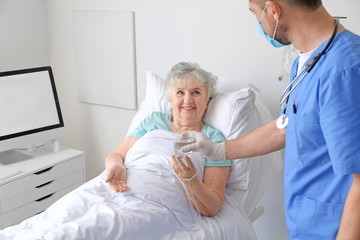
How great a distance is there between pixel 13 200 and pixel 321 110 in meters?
1.86

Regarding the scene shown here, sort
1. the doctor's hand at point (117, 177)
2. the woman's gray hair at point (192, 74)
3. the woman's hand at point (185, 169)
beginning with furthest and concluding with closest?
1. the woman's gray hair at point (192, 74)
2. the doctor's hand at point (117, 177)
3. the woman's hand at point (185, 169)

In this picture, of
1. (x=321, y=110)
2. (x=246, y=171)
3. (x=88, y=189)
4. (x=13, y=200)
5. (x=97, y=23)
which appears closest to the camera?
(x=321, y=110)

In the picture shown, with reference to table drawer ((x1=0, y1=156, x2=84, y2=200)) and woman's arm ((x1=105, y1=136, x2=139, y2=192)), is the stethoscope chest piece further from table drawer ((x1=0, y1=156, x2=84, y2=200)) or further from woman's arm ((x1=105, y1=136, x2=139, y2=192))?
table drawer ((x1=0, y1=156, x2=84, y2=200))

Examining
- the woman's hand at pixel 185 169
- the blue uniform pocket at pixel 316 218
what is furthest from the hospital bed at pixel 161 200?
the blue uniform pocket at pixel 316 218

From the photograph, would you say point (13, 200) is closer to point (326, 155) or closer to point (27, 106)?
point (27, 106)

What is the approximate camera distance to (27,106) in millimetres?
2619

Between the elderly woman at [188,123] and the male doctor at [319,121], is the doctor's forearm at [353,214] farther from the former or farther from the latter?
the elderly woman at [188,123]

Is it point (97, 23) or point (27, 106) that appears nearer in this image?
point (27, 106)

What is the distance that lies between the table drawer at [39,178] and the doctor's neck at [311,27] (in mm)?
1765

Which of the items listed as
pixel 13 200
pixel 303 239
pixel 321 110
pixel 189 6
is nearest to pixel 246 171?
pixel 303 239

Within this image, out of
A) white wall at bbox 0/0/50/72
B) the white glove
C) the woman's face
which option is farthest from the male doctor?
white wall at bbox 0/0/50/72

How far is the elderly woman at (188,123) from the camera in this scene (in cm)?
187

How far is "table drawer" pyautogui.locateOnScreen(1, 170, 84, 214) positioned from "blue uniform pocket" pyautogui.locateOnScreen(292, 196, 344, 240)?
165 cm

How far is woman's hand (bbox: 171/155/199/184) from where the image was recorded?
1.66m
